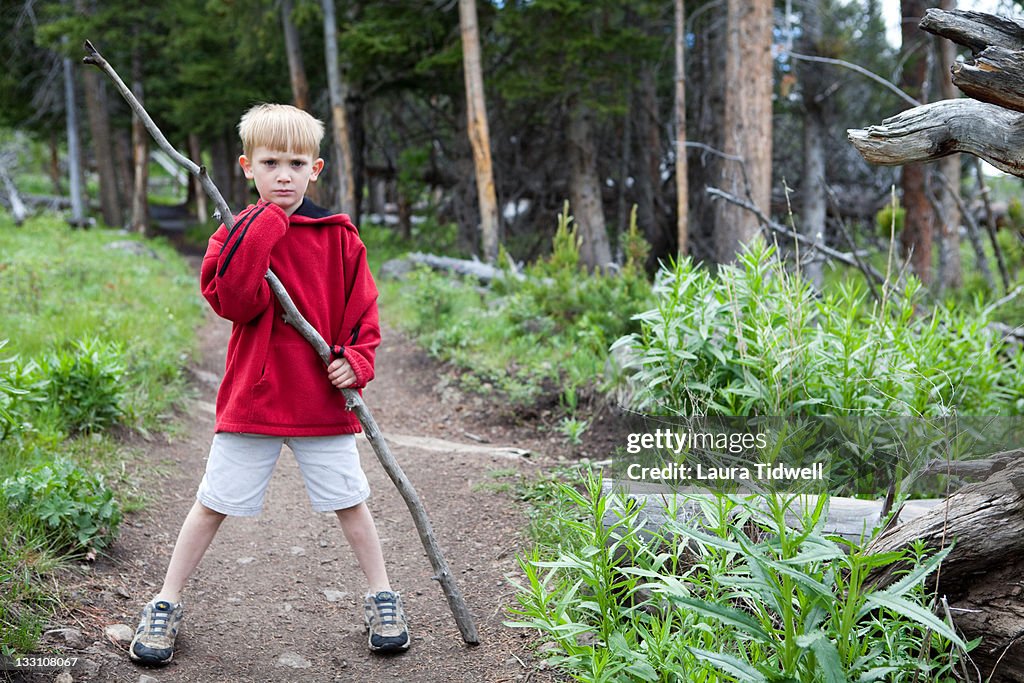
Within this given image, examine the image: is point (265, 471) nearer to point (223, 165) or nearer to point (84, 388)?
point (84, 388)

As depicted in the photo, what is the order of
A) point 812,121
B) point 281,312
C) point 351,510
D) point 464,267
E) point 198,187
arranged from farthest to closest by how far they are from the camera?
1. point 198,187
2. point 812,121
3. point 464,267
4. point 351,510
5. point 281,312

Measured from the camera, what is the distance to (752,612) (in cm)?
281

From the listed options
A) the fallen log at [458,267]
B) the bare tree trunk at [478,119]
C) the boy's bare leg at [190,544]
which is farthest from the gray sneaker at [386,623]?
the bare tree trunk at [478,119]

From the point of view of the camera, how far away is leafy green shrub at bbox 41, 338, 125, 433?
464cm

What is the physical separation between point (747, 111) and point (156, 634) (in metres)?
9.49

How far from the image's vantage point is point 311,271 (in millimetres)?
3227

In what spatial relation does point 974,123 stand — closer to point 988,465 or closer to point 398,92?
point 988,465

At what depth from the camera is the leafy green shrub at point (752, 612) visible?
2047 millimetres

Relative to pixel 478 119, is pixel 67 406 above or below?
below

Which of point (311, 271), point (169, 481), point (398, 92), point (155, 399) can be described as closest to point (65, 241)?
point (398, 92)

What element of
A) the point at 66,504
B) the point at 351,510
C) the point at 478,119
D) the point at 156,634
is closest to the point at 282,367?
the point at 351,510

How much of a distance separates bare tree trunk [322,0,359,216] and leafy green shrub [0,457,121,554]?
43.6ft

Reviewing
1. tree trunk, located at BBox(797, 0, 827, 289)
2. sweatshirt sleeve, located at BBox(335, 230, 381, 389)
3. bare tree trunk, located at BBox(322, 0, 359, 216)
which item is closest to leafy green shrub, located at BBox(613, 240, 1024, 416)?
sweatshirt sleeve, located at BBox(335, 230, 381, 389)

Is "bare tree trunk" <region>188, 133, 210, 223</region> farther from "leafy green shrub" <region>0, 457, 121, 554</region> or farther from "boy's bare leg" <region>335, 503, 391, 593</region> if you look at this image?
"boy's bare leg" <region>335, 503, 391, 593</region>
